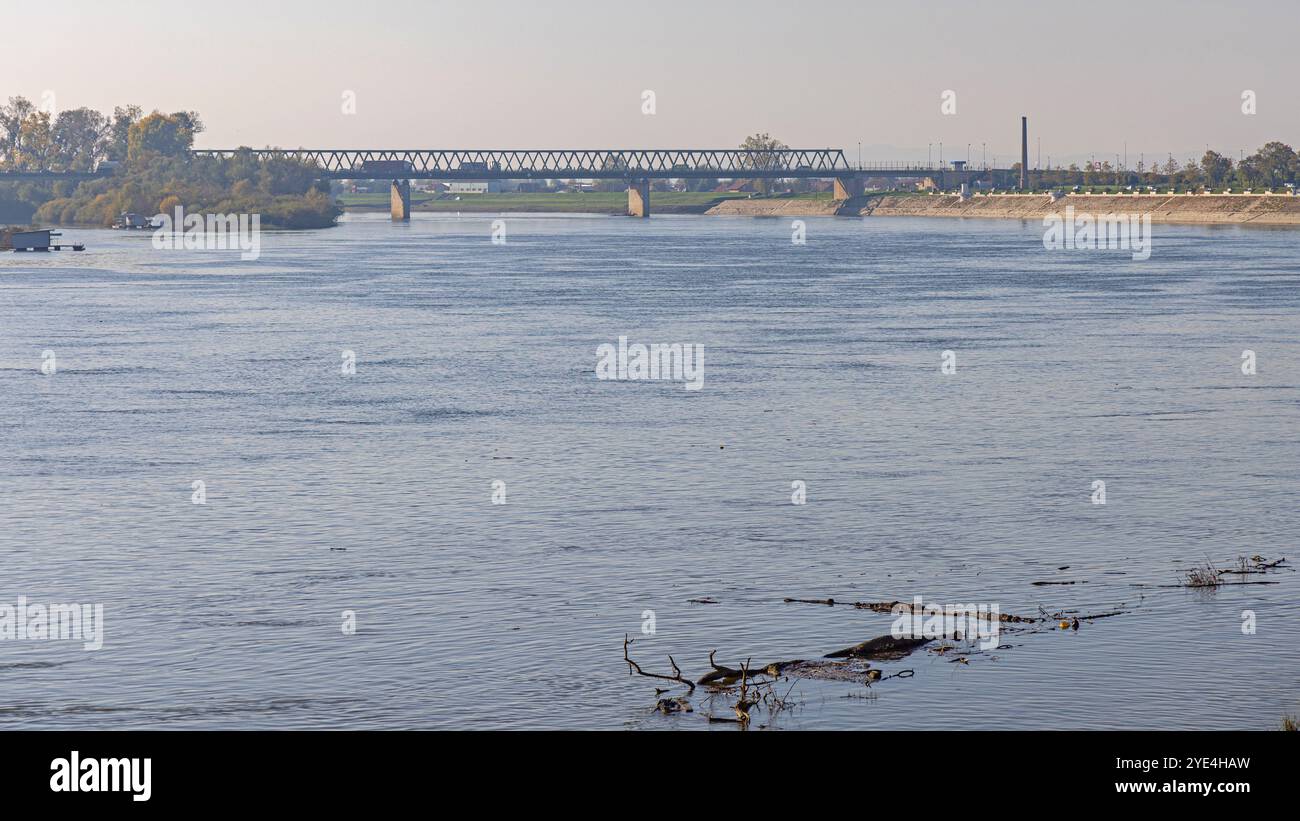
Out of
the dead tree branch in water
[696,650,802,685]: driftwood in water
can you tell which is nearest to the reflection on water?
the dead tree branch in water

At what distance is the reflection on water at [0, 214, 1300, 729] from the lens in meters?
20.6

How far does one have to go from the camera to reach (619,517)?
1229 inches

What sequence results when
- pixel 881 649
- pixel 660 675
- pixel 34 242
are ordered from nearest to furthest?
pixel 660 675 < pixel 881 649 < pixel 34 242

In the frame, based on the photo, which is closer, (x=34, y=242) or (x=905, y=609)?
(x=905, y=609)

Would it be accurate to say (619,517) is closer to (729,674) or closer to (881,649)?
(881,649)

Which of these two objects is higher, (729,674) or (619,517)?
(619,517)

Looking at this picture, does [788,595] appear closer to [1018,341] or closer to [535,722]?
[535,722]

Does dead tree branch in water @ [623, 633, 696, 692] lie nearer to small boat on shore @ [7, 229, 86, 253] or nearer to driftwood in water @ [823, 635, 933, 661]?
driftwood in water @ [823, 635, 933, 661]

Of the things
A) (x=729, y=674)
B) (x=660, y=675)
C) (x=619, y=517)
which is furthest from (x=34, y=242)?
(x=729, y=674)

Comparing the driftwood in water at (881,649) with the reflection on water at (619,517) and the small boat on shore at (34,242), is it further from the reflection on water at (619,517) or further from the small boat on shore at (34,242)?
the small boat on shore at (34,242)

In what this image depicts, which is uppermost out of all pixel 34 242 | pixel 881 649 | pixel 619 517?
pixel 34 242

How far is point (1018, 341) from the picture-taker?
67312 millimetres

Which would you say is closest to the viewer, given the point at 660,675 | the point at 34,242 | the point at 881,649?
the point at 660,675
